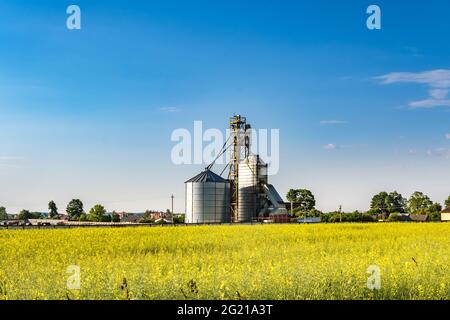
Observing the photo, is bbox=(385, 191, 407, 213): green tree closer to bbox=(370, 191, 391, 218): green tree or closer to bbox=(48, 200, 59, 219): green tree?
bbox=(370, 191, 391, 218): green tree

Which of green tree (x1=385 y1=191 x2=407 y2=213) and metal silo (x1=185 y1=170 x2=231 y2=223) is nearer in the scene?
metal silo (x1=185 y1=170 x2=231 y2=223)

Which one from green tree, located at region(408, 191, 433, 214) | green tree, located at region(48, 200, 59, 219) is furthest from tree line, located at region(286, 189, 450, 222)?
green tree, located at region(48, 200, 59, 219)

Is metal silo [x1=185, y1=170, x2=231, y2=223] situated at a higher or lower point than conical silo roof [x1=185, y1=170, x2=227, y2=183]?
lower

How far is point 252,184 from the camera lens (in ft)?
269

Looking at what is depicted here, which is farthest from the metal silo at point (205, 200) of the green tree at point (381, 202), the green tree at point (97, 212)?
the green tree at point (381, 202)

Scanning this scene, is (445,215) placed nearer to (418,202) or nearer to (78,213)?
(418,202)

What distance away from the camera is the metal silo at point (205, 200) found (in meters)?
74.6

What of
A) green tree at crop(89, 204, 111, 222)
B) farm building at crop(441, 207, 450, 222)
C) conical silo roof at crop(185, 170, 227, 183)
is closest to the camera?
Answer: conical silo roof at crop(185, 170, 227, 183)

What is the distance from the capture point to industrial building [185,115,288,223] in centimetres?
7488

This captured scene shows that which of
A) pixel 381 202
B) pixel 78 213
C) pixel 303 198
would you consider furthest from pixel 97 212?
pixel 381 202

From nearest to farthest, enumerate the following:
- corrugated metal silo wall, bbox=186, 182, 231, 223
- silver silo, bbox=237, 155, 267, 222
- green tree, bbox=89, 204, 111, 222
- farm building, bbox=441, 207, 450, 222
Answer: corrugated metal silo wall, bbox=186, 182, 231, 223 < silver silo, bbox=237, 155, 267, 222 < farm building, bbox=441, 207, 450, 222 < green tree, bbox=89, 204, 111, 222

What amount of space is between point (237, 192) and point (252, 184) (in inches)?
112
